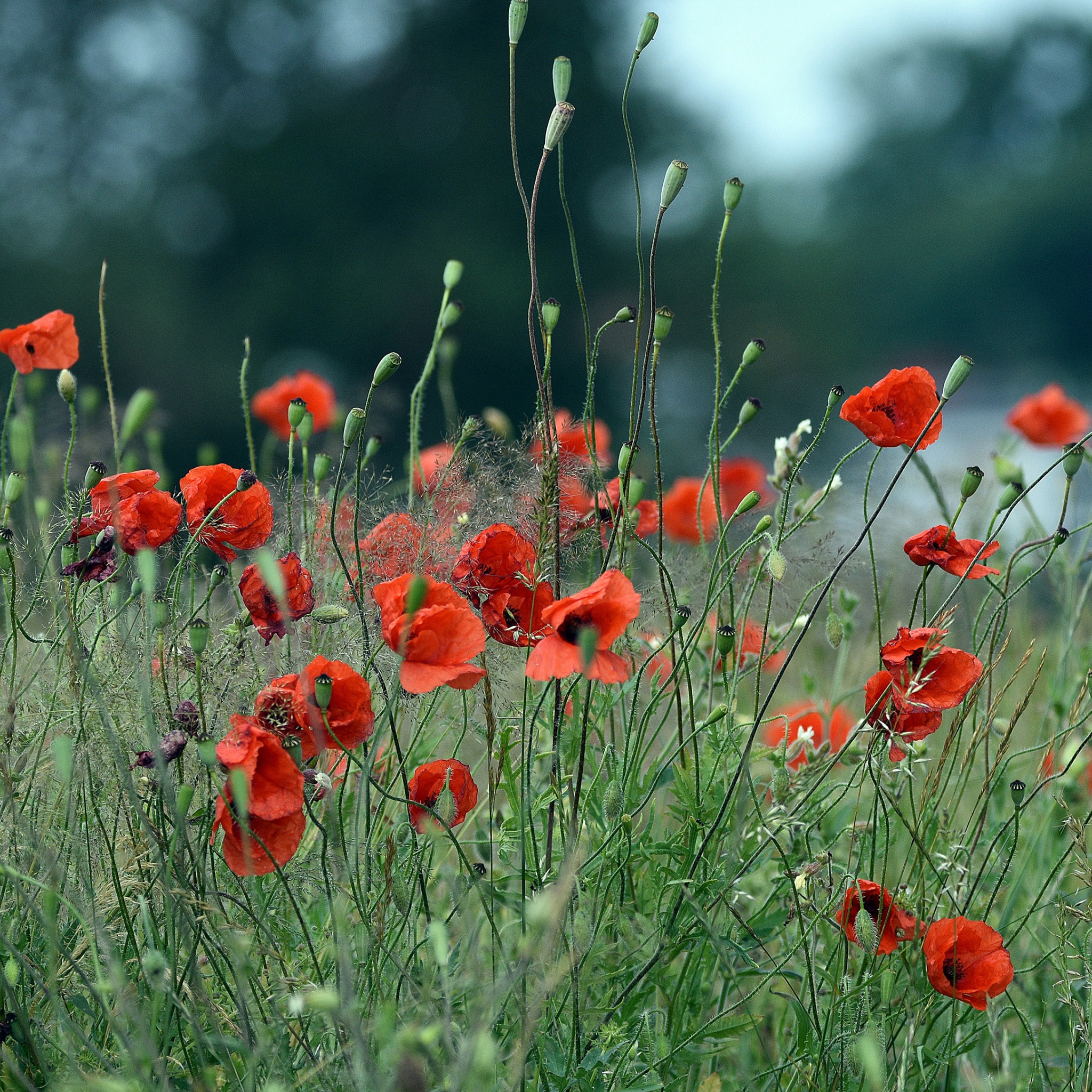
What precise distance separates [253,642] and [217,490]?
28 centimetres

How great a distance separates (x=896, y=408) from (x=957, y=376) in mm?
112

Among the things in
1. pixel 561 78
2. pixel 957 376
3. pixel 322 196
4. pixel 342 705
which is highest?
pixel 322 196

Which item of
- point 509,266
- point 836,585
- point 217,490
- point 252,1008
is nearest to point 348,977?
point 252,1008

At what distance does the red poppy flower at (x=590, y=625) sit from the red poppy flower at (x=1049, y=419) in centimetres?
224

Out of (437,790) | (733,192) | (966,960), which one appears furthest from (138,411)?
(966,960)

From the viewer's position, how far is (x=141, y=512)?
1.45 metres

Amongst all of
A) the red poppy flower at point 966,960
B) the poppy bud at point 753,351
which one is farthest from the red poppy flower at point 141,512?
the red poppy flower at point 966,960

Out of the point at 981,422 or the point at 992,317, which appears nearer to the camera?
the point at 981,422

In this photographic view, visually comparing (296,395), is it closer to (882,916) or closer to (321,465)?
(321,465)

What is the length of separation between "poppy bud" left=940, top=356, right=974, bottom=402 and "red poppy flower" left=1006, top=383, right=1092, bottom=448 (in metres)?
1.84

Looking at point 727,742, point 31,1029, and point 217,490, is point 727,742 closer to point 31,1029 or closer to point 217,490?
point 217,490

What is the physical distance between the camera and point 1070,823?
1.53m

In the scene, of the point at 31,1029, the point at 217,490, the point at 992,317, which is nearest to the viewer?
the point at 31,1029

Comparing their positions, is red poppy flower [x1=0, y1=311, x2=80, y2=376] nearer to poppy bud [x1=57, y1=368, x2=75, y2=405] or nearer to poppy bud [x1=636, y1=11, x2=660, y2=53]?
poppy bud [x1=57, y1=368, x2=75, y2=405]
